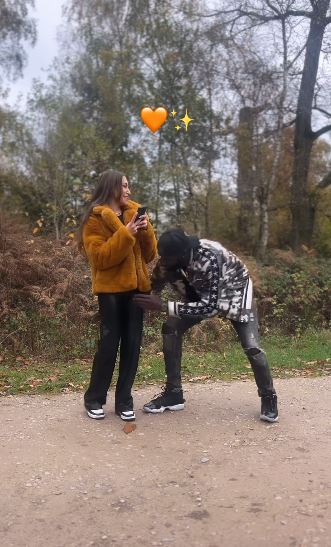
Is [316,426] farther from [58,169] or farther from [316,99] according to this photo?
[316,99]

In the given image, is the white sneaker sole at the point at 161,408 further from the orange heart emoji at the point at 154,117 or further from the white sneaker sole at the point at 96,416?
the orange heart emoji at the point at 154,117

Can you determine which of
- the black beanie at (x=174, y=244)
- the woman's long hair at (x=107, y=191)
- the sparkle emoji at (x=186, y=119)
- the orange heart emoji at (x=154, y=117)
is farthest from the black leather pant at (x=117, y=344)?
the sparkle emoji at (x=186, y=119)

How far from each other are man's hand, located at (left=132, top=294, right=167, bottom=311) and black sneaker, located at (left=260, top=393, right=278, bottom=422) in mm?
1147

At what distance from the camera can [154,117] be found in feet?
47.3

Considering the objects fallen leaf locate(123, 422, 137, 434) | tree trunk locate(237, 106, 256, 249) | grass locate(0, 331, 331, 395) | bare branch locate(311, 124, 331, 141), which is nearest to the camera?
fallen leaf locate(123, 422, 137, 434)

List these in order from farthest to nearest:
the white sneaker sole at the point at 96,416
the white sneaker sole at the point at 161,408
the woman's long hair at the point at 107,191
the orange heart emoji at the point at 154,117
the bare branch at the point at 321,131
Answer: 1. the bare branch at the point at 321,131
2. the orange heart emoji at the point at 154,117
3. the white sneaker sole at the point at 161,408
4. the white sneaker sole at the point at 96,416
5. the woman's long hair at the point at 107,191

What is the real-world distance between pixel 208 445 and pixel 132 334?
1065 mm

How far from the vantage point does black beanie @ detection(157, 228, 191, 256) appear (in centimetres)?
443

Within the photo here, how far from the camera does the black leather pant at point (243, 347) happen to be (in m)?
4.78

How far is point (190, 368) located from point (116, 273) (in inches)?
105

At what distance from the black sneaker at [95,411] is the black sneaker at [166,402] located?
1.32 feet

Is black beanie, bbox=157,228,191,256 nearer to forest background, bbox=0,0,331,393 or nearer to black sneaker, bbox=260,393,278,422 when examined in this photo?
black sneaker, bbox=260,393,278,422

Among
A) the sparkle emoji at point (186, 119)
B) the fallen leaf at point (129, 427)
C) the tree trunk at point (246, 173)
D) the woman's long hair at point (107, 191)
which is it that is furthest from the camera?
the tree trunk at point (246, 173)

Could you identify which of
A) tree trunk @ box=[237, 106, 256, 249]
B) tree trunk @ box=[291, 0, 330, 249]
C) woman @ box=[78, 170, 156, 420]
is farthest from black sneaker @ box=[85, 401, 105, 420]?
tree trunk @ box=[291, 0, 330, 249]
